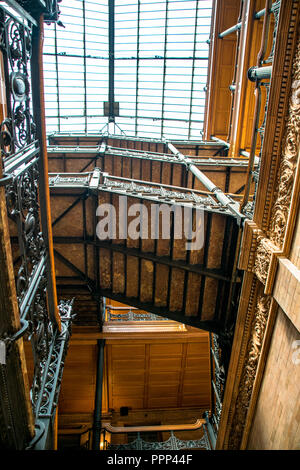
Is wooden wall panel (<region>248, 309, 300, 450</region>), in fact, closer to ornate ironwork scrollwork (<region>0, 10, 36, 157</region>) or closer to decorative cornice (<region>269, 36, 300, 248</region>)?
decorative cornice (<region>269, 36, 300, 248</region>)

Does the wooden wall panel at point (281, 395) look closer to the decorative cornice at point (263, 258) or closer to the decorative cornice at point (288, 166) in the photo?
the decorative cornice at point (263, 258)

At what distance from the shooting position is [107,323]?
43.2 feet

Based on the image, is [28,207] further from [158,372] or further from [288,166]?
[158,372]

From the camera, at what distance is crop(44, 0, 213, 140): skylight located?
776 inches

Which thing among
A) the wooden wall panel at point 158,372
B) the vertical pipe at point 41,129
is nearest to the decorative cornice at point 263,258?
the vertical pipe at point 41,129

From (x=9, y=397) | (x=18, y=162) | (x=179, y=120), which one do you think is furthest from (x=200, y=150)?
(x=9, y=397)

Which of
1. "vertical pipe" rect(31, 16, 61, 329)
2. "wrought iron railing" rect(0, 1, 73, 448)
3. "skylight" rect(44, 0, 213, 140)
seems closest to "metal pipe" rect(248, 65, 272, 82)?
"vertical pipe" rect(31, 16, 61, 329)

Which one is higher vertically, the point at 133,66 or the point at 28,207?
the point at 133,66

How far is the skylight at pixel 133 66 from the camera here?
64.6 feet

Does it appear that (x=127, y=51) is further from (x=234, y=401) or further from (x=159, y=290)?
(x=234, y=401)

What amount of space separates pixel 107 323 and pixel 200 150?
10096 mm

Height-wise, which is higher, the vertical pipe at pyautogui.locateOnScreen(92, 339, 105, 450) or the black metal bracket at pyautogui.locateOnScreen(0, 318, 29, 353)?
the black metal bracket at pyautogui.locateOnScreen(0, 318, 29, 353)

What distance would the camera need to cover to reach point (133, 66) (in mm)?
21188

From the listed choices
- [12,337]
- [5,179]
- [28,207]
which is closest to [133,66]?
[28,207]
